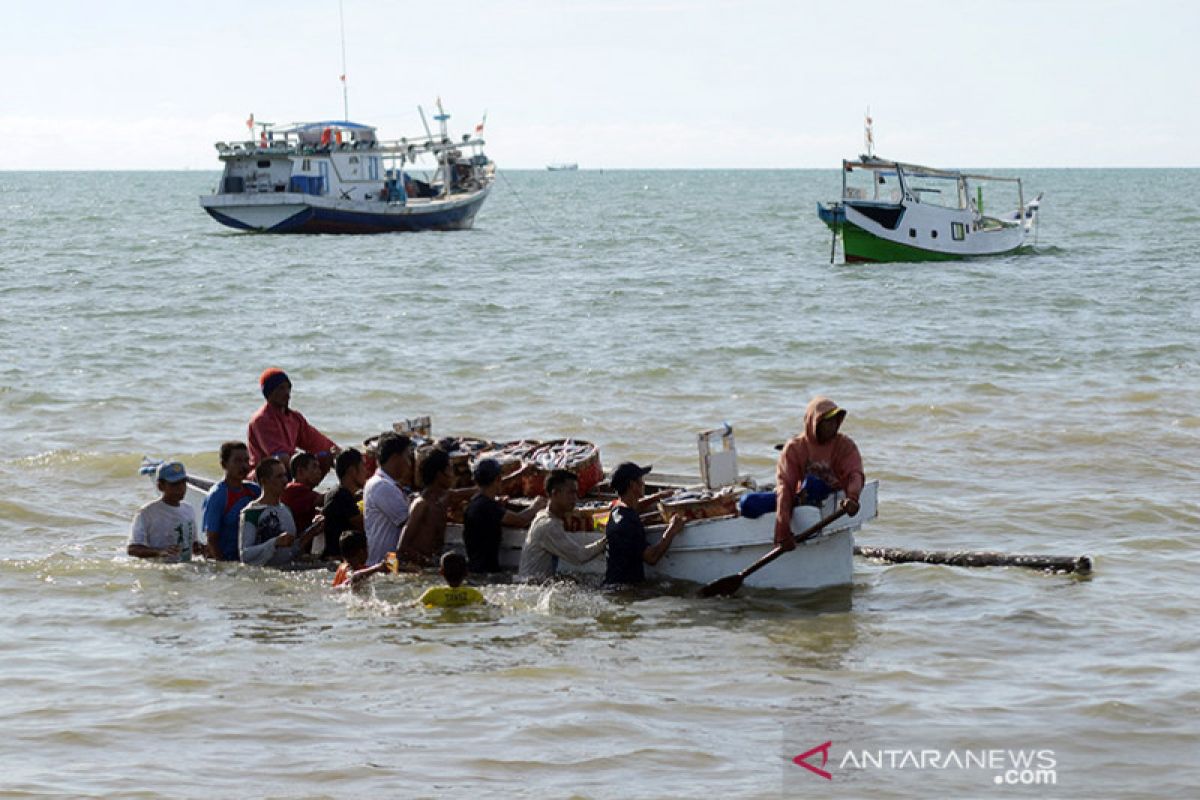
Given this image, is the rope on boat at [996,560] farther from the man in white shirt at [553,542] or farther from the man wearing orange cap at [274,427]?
the man wearing orange cap at [274,427]

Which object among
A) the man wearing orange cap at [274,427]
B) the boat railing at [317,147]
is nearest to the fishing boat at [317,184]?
the boat railing at [317,147]

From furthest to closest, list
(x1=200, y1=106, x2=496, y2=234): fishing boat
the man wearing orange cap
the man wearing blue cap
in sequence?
(x1=200, y1=106, x2=496, y2=234): fishing boat, the man wearing orange cap, the man wearing blue cap

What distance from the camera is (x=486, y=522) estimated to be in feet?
35.2

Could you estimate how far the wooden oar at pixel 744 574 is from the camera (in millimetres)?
9940

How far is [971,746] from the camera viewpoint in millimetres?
7629

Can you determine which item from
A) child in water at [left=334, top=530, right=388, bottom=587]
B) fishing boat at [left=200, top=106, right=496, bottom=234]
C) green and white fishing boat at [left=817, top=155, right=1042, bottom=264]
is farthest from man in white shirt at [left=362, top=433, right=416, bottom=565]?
fishing boat at [left=200, top=106, right=496, bottom=234]

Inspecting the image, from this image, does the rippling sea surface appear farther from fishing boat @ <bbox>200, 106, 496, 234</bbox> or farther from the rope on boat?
fishing boat @ <bbox>200, 106, 496, 234</bbox>

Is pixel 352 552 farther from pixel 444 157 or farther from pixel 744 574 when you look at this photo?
pixel 444 157

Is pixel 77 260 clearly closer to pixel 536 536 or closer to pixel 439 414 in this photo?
pixel 439 414

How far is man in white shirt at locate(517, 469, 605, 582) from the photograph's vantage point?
10.4 metres

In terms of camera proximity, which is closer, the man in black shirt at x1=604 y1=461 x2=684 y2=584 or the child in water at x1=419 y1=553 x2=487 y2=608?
the child in water at x1=419 y1=553 x2=487 y2=608

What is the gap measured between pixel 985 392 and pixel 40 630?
1344cm

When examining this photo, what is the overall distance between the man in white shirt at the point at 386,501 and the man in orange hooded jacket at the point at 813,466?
254cm

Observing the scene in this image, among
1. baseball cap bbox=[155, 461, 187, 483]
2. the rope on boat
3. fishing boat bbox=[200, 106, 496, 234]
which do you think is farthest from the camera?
fishing boat bbox=[200, 106, 496, 234]
